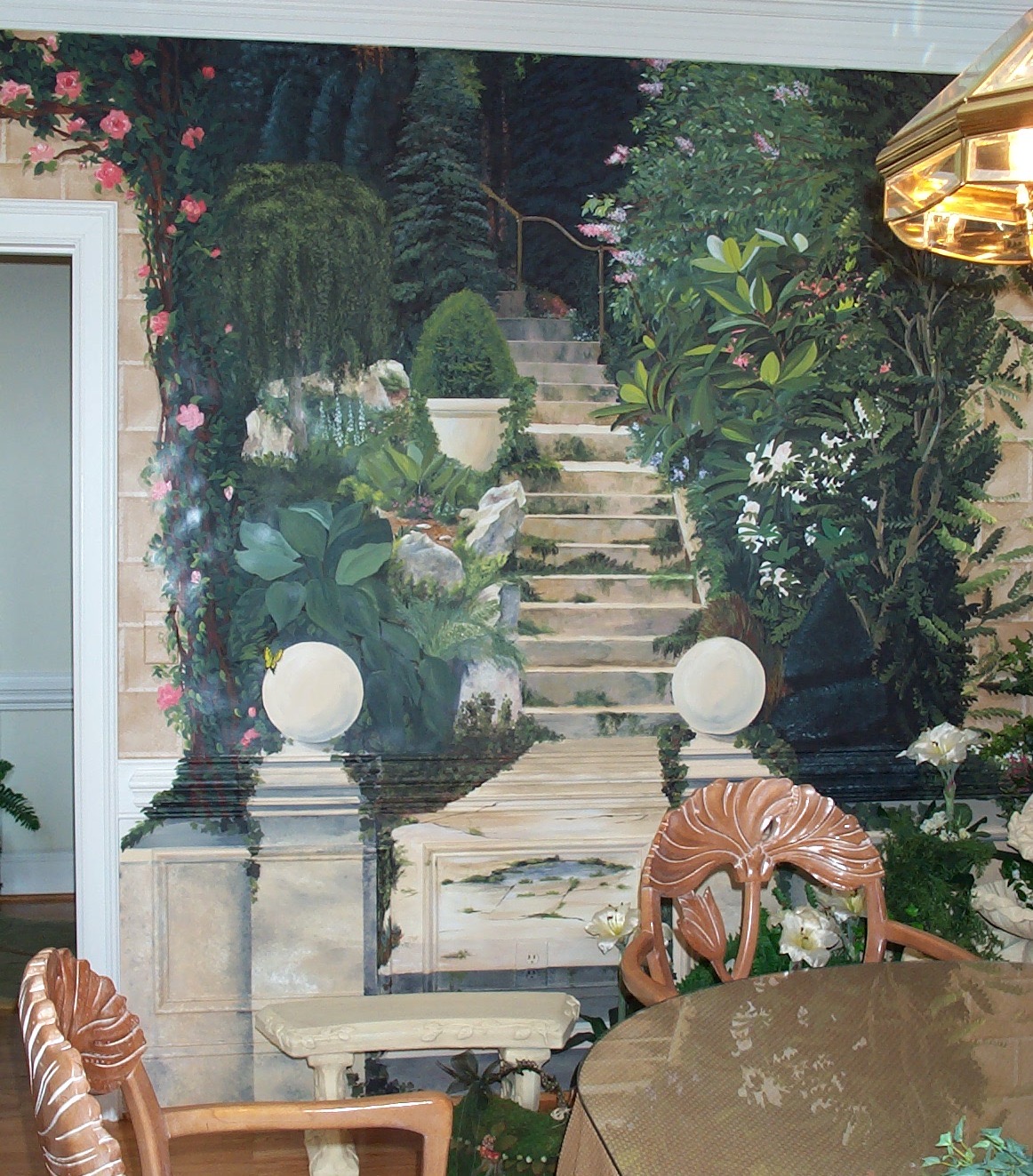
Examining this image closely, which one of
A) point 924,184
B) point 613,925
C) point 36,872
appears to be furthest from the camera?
point 36,872

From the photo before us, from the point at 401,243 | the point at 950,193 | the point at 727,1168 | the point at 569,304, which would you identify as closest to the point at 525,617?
the point at 569,304

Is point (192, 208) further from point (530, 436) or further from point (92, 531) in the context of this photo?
point (530, 436)

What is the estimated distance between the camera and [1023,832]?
272 cm

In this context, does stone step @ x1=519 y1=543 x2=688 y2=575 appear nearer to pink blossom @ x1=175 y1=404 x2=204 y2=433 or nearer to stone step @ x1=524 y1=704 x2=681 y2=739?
stone step @ x1=524 y1=704 x2=681 y2=739

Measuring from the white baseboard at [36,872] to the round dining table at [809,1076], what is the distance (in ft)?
13.7

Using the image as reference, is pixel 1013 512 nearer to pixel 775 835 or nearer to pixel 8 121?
pixel 775 835

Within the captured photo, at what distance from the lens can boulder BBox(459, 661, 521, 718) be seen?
3084 millimetres

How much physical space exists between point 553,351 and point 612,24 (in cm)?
89

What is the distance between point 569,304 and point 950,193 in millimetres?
1523

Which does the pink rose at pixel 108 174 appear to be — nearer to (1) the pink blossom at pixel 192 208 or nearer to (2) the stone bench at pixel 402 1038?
(1) the pink blossom at pixel 192 208

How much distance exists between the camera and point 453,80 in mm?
3051

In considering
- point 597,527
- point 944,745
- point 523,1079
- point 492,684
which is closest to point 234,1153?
point 523,1079

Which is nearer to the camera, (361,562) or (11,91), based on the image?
(11,91)

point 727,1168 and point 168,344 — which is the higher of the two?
point 168,344
